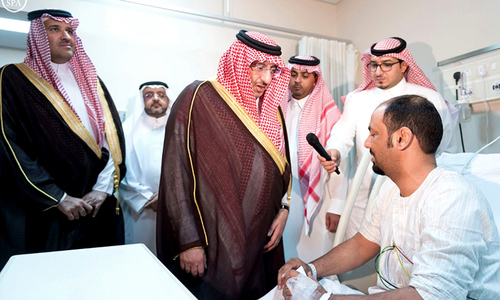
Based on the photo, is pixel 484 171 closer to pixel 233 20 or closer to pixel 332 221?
pixel 332 221

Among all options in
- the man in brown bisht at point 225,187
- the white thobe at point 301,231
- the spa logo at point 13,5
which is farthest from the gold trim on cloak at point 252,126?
the spa logo at point 13,5

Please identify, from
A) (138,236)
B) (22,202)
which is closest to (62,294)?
(22,202)

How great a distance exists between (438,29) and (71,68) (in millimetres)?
3126

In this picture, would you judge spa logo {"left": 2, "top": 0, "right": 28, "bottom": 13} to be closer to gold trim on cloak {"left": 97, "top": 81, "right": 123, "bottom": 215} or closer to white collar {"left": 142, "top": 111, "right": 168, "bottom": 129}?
white collar {"left": 142, "top": 111, "right": 168, "bottom": 129}

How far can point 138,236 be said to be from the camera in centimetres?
299

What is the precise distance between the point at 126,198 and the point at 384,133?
7.42 ft

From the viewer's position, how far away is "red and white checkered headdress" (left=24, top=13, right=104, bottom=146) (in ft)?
7.39

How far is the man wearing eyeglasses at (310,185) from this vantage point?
9.27 feet

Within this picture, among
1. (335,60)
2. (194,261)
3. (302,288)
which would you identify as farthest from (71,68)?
(335,60)

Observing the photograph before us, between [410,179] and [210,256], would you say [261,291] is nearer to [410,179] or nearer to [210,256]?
[210,256]

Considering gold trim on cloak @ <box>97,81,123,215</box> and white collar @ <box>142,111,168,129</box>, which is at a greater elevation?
white collar @ <box>142,111,168,129</box>

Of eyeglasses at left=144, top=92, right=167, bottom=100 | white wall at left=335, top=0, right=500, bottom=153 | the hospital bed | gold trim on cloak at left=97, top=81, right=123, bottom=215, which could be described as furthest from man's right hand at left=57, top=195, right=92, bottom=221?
white wall at left=335, top=0, right=500, bottom=153

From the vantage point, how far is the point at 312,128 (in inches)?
117

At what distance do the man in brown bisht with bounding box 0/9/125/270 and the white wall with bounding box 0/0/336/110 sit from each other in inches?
44.4
